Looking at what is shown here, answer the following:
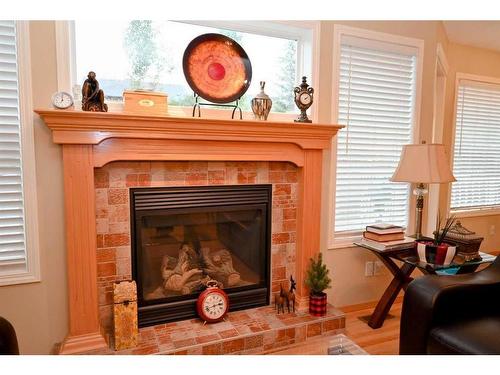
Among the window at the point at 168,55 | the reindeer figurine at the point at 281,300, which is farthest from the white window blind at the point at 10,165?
the reindeer figurine at the point at 281,300

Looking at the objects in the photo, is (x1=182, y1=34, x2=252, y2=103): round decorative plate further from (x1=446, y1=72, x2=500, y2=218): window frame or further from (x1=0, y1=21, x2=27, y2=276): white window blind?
(x1=446, y1=72, x2=500, y2=218): window frame

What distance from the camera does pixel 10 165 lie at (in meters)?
1.90

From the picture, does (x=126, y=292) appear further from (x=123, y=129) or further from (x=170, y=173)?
(x=123, y=129)

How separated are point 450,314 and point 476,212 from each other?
305cm

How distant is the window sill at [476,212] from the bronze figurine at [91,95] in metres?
3.83

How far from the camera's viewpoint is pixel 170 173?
2234mm

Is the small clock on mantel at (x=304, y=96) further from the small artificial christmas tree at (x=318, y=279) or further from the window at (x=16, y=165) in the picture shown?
the window at (x=16, y=165)

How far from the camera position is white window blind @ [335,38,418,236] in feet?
8.87

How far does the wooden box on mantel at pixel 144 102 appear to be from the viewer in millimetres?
2010

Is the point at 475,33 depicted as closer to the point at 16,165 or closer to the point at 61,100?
the point at 61,100

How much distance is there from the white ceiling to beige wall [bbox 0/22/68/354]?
329cm

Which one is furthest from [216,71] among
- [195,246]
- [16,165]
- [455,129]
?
[455,129]

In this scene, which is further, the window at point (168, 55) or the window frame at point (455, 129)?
the window frame at point (455, 129)
